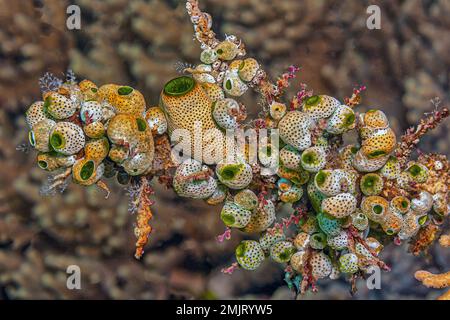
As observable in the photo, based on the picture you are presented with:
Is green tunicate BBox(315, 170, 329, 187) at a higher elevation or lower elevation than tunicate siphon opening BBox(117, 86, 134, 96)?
lower

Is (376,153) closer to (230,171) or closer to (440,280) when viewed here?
(230,171)

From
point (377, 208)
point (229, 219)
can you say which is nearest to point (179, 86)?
point (229, 219)

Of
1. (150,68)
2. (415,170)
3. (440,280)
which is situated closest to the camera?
(415,170)

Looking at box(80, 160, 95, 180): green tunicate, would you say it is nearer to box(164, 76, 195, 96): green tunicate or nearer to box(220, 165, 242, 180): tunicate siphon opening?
box(164, 76, 195, 96): green tunicate

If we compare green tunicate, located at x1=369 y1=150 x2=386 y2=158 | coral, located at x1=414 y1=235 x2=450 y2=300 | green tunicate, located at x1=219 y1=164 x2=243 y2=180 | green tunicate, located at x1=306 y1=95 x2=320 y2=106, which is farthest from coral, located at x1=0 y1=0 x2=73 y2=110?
coral, located at x1=414 y1=235 x2=450 y2=300

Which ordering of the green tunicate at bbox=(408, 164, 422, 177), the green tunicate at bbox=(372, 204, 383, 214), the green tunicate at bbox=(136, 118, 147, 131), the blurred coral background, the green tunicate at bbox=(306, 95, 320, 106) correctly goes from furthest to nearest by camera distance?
the blurred coral background
the green tunicate at bbox=(408, 164, 422, 177)
the green tunicate at bbox=(372, 204, 383, 214)
the green tunicate at bbox=(306, 95, 320, 106)
the green tunicate at bbox=(136, 118, 147, 131)

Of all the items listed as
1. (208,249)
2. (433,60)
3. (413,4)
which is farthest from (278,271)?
(413,4)

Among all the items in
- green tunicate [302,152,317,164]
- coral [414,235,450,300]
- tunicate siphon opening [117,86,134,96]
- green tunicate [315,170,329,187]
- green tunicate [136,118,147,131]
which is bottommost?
coral [414,235,450,300]

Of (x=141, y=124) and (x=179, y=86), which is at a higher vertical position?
(x=179, y=86)
